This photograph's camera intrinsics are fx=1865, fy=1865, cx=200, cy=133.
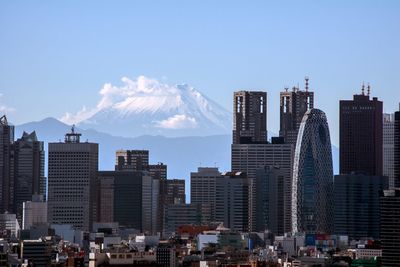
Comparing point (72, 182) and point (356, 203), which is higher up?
point (72, 182)

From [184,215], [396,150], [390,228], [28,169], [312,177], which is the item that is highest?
[396,150]

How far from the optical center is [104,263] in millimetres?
72000

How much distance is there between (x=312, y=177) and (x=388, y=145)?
845 centimetres

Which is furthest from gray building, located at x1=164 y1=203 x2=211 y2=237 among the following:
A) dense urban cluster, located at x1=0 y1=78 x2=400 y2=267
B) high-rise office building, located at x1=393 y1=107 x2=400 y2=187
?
high-rise office building, located at x1=393 y1=107 x2=400 y2=187

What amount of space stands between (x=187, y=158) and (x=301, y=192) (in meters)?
39.1

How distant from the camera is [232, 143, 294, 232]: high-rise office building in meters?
136

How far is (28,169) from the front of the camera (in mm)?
132750

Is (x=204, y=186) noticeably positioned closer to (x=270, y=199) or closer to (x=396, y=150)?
(x=270, y=199)

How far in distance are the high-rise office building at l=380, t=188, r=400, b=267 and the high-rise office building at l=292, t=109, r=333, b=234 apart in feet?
96.9

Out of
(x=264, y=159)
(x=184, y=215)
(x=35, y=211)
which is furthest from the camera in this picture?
(x=264, y=159)

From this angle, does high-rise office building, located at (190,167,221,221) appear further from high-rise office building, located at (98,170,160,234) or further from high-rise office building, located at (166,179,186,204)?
high-rise office building, located at (98,170,160,234)

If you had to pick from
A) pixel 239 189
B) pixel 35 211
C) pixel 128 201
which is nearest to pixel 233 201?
pixel 239 189

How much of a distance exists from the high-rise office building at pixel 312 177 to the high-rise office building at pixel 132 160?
17.1 metres

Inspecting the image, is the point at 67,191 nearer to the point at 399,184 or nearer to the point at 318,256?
the point at 399,184
